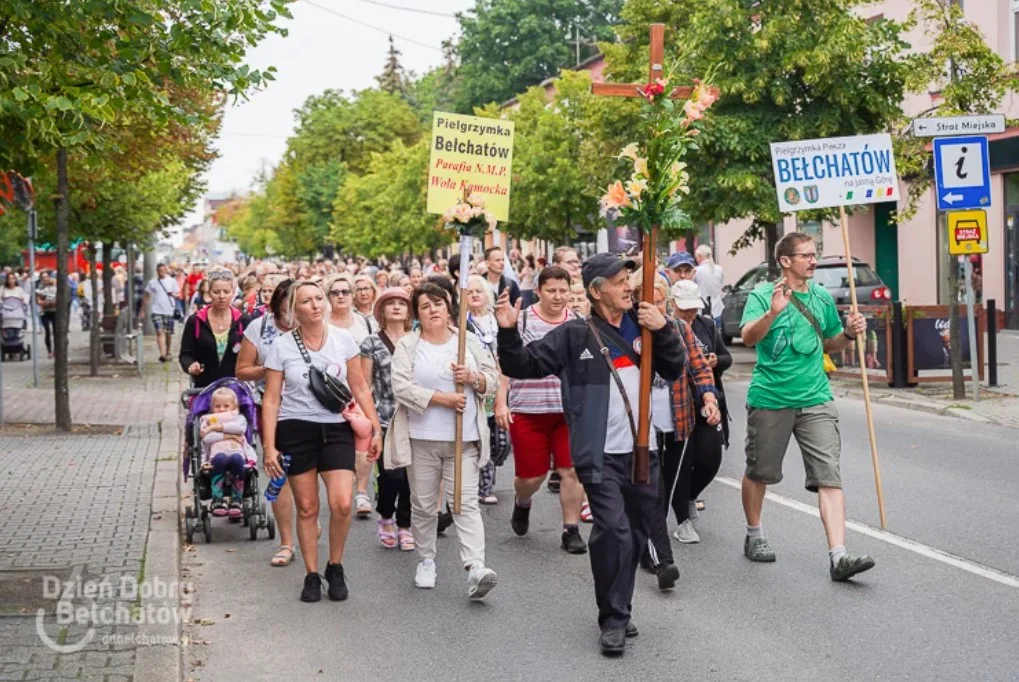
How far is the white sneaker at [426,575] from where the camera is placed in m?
8.15

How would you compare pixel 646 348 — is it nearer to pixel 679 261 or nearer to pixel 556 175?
pixel 679 261

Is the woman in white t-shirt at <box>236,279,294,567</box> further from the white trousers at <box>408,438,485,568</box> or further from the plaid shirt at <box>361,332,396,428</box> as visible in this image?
the white trousers at <box>408,438,485,568</box>

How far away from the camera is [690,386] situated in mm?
8617

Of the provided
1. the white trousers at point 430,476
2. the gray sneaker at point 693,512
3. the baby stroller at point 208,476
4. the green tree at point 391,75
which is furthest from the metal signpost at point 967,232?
the green tree at point 391,75

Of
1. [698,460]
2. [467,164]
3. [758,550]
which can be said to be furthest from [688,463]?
[467,164]

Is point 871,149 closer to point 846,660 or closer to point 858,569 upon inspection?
point 858,569

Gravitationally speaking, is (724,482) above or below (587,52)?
below

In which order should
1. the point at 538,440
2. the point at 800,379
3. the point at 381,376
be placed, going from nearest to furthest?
the point at 800,379 < the point at 538,440 < the point at 381,376

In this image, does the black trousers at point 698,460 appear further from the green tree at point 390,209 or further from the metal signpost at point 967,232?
the green tree at point 390,209

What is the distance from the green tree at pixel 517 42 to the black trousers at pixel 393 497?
6446cm

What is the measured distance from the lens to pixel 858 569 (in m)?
7.73

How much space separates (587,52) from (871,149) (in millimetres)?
64041

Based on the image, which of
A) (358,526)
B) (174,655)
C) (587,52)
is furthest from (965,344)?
(587,52)

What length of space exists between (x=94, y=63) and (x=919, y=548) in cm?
574
